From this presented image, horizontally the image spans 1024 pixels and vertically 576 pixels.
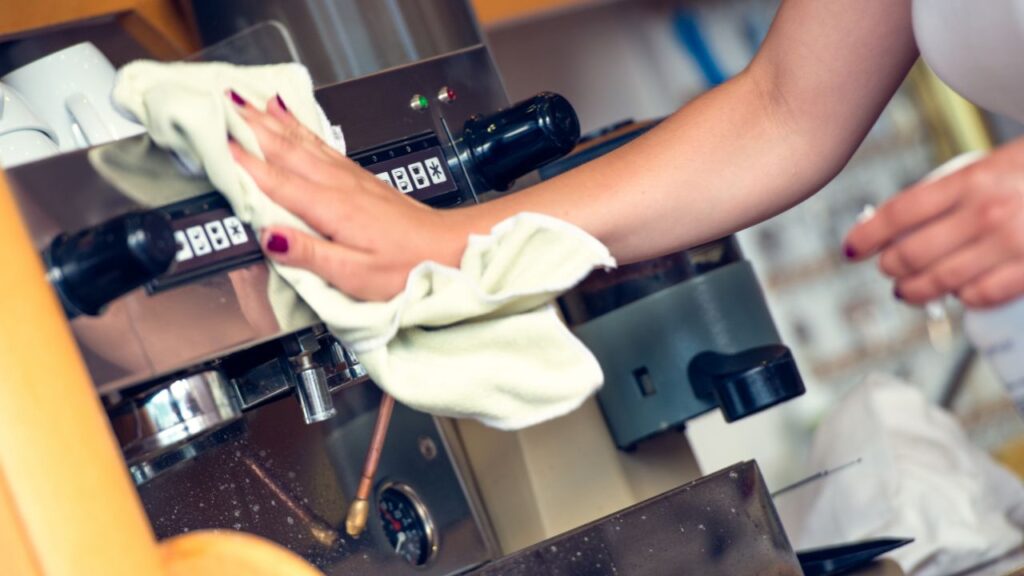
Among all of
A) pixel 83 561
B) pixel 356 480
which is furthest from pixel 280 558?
pixel 356 480

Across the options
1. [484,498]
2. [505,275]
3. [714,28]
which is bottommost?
[484,498]

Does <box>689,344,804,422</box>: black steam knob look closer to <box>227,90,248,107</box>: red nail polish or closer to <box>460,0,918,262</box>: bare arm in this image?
<box>460,0,918,262</box>: bare arm

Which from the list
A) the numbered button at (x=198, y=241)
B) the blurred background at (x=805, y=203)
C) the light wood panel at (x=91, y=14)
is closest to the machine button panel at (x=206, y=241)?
the numbered button at (x=198, y=241)

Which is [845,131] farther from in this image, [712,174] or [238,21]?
[238,21]

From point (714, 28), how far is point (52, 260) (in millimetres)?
1287

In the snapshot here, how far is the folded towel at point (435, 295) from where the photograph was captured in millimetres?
543

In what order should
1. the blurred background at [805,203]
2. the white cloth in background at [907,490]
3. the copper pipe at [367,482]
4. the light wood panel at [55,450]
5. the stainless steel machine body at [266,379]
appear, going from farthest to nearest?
the blurred background at [805,203] → the white cloth in background at [907,490] → the copper pipe at [367,482] → the stainless steel machine body at [266,379] → the light wood panel at [55,450]

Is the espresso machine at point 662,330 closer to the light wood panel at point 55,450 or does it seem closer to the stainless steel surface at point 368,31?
the stainless steel surface at point 368,31

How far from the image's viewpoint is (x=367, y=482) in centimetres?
75

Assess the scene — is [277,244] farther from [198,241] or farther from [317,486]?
[317,486]

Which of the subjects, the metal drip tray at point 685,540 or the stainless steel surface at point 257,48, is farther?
the stainless steel surface at point 257,48

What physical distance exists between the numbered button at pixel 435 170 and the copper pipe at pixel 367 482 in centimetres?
14

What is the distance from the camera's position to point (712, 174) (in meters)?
0.74

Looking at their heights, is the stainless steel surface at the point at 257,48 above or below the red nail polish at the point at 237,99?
above
